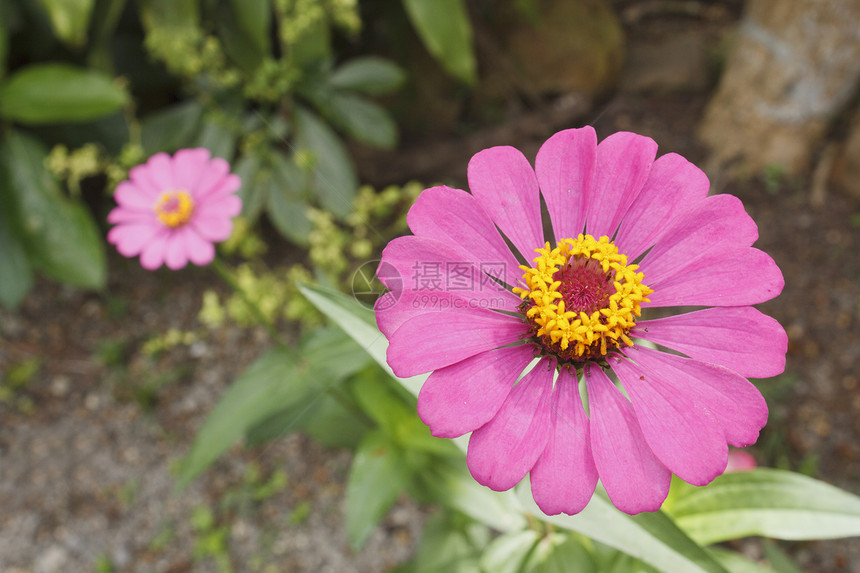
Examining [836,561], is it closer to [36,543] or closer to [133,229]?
[133,229]

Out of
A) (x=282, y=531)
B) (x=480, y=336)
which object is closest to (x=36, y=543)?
(x=282, y=531)

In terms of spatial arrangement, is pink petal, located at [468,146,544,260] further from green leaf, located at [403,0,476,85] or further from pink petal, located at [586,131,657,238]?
green leaf, located at [403,0,476,85]

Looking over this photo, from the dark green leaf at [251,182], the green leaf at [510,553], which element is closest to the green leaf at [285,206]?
the dark green leaf at [251,182]

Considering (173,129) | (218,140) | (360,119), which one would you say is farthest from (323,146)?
(173,129)

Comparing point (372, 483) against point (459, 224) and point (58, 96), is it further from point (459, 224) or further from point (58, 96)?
point (58, 96)

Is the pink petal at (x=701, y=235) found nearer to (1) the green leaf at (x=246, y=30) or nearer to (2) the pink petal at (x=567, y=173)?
(2) the pink petal at (x=567, y=173)

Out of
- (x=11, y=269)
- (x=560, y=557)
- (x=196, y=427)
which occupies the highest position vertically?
(x=560, y=557)
